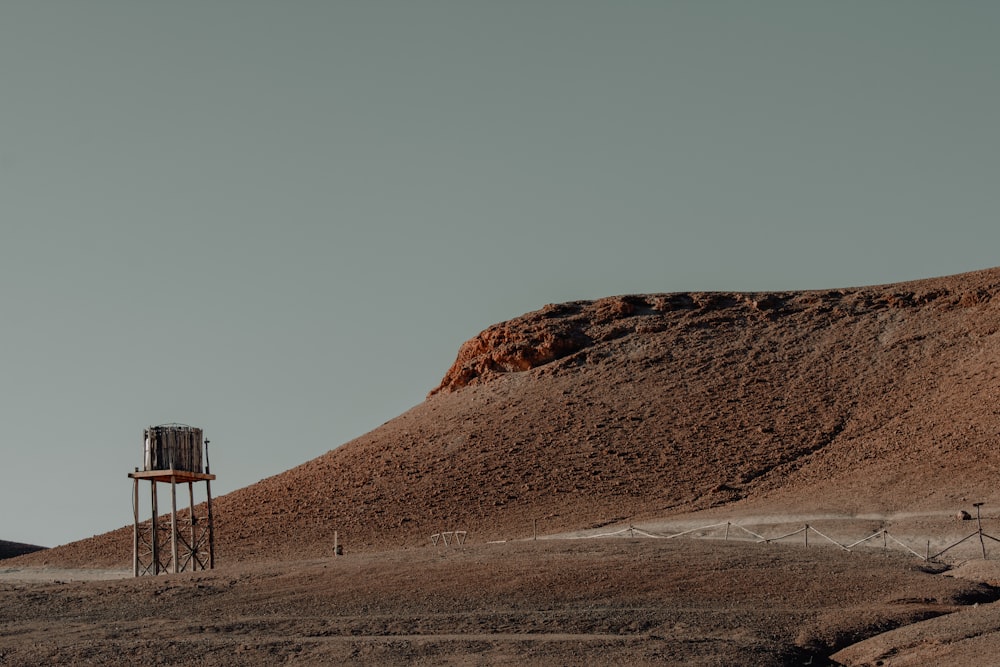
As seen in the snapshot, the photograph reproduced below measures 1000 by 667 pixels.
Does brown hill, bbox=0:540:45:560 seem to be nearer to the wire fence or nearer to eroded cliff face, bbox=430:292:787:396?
eroded cliff face, bbox=430:292:787:396

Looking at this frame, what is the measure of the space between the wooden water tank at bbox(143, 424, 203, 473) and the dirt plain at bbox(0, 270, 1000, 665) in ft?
16.7

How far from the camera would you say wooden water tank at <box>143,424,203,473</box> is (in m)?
38.7

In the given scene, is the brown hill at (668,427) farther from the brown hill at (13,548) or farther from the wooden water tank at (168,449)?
the brown hill at (13,548)

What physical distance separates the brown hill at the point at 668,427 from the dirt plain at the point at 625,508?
13 cm

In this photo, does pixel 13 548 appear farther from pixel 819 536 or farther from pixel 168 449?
pixel 819 536

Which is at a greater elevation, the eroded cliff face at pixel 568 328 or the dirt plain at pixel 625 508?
the eroded cliff face at pixel 568 328

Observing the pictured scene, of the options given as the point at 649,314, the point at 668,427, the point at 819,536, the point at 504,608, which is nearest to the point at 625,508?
the point at 668,427

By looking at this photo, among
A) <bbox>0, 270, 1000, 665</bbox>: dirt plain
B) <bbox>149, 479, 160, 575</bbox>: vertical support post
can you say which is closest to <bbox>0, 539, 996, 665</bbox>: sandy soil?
<bbox>0, 270, 1000, 665</bbox>: dirt plain

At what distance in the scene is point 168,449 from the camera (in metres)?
38.8

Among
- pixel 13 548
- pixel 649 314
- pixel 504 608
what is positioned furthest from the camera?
pixel 13 548

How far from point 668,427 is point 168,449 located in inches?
838

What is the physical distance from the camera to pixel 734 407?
5397cm

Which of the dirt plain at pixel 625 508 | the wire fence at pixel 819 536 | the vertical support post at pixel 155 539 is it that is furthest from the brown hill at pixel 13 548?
the wire fence at pixel 819 536

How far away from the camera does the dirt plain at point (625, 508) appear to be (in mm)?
20797
